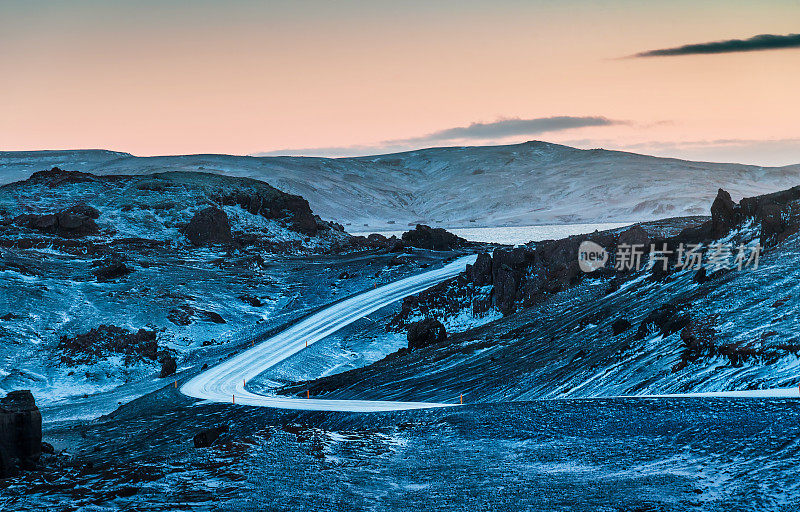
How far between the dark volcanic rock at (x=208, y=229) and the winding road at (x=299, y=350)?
32.6 m

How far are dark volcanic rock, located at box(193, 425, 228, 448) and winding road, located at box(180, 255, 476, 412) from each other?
4.49 metres

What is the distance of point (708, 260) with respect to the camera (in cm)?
5069

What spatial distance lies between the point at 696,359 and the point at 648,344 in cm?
417

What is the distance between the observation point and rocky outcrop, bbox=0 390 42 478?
Result: 1326 inches

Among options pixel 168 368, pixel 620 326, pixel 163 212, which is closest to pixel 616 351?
pixel 620 326

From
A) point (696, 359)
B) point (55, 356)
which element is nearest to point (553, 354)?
point (696, 359)

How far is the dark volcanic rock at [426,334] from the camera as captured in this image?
202 feet

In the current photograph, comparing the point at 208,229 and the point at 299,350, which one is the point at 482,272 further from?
the point at 208,229

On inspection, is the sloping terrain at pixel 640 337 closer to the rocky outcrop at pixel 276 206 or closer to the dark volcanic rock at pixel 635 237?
the dark volcanic rock at pixel 635 237

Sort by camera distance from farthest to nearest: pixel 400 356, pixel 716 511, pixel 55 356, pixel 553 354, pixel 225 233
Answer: pixel 225 233, pixel 55 356, pixel 400 356, pixel 553 354, pixel 716 511

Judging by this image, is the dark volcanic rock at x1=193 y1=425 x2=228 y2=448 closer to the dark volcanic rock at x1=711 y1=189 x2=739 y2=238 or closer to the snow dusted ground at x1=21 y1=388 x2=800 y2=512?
the snow dusted ground at x1=21 y1=388 x2=800 y2=512

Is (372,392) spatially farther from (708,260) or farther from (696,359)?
(708,260)

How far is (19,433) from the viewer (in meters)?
34.7

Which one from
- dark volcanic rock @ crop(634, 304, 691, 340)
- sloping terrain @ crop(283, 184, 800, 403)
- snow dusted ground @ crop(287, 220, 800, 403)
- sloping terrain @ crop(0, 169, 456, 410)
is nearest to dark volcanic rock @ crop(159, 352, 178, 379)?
sloping terrain @ crop(0, 169, 456, 410)
